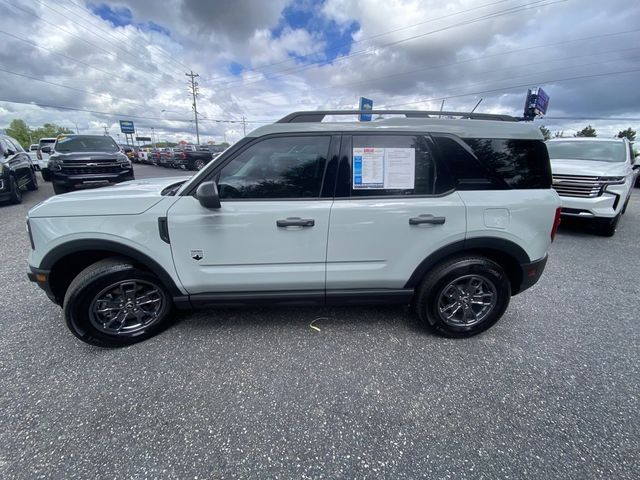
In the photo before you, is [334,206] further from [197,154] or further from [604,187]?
[197,154]

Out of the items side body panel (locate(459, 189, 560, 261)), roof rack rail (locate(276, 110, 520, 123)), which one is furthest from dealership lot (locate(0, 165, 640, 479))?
roof rack rail (locate(276, 110, 520, 123))

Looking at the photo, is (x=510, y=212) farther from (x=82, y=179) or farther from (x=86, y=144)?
(x=86, y=144)

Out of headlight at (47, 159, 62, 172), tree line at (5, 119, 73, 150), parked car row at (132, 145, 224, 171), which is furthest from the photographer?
tree line at (5, 119, 73, 150)

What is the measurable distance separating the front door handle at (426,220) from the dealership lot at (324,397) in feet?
3.56

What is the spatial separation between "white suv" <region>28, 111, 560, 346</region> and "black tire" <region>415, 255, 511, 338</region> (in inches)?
0.8

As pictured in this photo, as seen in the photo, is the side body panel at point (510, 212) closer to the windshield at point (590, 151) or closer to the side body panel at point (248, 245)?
the side body panel at point (248, 245)

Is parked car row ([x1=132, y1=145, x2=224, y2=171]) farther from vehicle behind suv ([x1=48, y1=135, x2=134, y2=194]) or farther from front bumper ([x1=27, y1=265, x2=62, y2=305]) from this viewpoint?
front bumper ([x1=27, y1=265, x2=62, y2=305])

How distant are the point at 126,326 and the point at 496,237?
10.6 ft

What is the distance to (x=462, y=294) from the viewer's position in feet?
8.14

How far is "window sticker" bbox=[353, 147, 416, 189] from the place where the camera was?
2209 mm

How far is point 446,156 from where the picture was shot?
2.24 meters

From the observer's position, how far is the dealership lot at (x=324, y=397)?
1554 millimetres

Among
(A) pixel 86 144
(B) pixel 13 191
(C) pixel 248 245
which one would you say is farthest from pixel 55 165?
(C) pixel 248 245

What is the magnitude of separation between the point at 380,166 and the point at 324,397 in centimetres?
177
